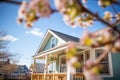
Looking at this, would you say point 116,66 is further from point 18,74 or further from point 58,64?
point 18,74

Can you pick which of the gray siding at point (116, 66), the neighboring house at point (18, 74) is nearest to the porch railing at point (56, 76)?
the gray siding at point (116, 66)

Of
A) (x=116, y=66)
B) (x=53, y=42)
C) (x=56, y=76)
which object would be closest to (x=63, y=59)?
(x=53, y=42)

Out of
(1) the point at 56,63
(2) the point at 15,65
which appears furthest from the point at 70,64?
(2) the point at 15,65

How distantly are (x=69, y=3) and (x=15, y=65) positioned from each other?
132 feet

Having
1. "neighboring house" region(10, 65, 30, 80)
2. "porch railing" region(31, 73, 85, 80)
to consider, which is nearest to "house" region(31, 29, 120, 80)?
"porch railing" region(31, 73, 85, 80)

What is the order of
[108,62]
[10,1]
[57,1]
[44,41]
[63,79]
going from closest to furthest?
[10,1] < [57,1] < [108,62] < [63,79] < [44,41]

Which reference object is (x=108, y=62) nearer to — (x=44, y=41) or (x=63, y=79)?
(x=63, y=79)

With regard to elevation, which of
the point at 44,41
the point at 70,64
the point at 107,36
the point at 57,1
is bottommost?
the point at 70,64

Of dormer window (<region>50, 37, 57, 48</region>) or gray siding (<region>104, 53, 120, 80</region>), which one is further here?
dormer window (<region>50, 37, 57, 48</region>)

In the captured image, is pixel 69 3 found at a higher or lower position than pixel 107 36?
higher

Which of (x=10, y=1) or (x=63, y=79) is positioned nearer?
(x=10, y=1)

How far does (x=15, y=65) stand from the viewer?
4016 cm

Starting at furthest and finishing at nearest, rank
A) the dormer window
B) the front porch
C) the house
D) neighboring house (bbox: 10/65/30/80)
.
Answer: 1. neighboring house (bbox: 10/65/30/80)
2. the dormer window
3. the front porch
4. the house

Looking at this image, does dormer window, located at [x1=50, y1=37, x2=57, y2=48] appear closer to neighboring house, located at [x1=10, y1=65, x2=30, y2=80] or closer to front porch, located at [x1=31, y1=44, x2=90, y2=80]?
front porch, located at [x1=31, y1=44, x2=90, y2=80]
